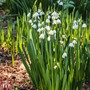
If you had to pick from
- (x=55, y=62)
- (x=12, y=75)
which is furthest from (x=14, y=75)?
(x=55, y=62)

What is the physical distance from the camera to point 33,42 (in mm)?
2287

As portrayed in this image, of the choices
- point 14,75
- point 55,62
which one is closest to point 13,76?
point 14,75

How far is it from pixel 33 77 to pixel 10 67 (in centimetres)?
62

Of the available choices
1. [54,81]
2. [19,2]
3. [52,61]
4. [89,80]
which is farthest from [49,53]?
[19,2]

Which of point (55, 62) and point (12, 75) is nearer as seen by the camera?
point (55, 62)

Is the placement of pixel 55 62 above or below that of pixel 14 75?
above

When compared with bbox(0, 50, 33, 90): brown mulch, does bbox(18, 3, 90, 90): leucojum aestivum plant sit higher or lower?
higher

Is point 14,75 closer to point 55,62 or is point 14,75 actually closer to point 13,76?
point 13,76

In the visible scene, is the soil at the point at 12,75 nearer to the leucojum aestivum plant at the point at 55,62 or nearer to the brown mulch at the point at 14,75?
the brown mulch at the point at 14,75

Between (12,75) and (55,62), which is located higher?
(55,62)

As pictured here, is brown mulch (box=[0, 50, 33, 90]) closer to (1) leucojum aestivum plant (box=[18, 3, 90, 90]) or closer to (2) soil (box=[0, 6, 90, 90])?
(2) soil (box=[0, 6, 90, 90])

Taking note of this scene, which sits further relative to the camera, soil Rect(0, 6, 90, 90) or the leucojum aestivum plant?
soil Rect(0, 6, 90, 90)

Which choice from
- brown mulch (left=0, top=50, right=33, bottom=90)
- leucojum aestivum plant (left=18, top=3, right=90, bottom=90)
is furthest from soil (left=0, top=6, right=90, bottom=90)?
leucojum aestivum plant (left=18, top=3, right=90, bottom=90)

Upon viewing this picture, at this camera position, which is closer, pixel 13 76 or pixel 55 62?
pixel 55 62
